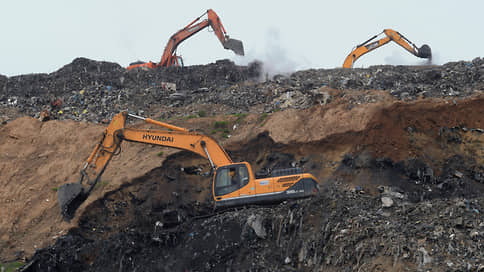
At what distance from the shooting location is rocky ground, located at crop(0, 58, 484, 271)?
10.6m

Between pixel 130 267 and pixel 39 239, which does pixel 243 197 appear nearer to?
pixel 130 267

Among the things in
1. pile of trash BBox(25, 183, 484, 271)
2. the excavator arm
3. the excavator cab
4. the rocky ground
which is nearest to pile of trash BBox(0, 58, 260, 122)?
the rocky ground

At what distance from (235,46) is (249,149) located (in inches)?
381

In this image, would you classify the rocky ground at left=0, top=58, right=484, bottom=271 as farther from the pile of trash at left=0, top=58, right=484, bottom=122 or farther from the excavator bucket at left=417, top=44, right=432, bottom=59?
the excavator bucket at left=417, top=44, right=432, bottom=59

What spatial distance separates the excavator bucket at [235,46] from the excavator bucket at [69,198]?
14774mm

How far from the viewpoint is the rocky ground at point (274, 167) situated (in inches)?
417

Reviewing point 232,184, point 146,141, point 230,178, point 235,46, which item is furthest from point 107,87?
point 232,184

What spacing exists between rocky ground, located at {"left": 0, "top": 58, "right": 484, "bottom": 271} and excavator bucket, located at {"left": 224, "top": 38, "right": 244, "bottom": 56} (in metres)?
2.22

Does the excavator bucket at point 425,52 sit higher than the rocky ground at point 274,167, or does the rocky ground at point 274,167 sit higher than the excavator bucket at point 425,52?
the excavator bucket at point 425,52

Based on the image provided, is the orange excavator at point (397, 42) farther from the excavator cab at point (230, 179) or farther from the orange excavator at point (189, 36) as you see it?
the excavator cab at point (230, 179)

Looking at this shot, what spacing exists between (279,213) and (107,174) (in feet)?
24.7

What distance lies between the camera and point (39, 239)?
46.8 feet

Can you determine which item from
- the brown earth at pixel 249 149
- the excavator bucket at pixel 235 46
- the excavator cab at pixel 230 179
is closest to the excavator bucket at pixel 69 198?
the brown earth at pixel 249 149

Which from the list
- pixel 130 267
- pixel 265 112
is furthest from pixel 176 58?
pixel 130 267
